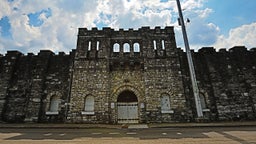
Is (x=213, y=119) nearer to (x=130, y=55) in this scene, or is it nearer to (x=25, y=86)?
→ (x=130, y=55)

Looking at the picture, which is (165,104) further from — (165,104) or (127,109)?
(127,109)

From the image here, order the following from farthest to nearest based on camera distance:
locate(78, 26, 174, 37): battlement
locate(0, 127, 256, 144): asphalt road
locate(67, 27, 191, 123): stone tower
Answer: locate(78, 26, 174, 37): battlement, locate(67, 27, 191, 123): stone tower, locate(0, 127, 256, 144): asphalt road

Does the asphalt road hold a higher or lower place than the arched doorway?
lower

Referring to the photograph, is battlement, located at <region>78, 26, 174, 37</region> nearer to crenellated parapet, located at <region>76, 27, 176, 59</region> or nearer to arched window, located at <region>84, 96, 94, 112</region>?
crenellated parapet, located at <region>76, 27, 176, 59</region>

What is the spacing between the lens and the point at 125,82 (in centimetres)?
1573

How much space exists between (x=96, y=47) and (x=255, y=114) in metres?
14.4

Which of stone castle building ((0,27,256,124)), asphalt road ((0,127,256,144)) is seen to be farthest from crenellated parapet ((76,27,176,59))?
asphalt road ((0,127,256,144))

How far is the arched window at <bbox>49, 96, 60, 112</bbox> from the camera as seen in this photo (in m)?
15.6

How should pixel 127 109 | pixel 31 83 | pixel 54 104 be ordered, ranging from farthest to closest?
1. pixel 31 83
2. pixel 54 104
3. pixel 127 109

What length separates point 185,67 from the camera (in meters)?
16.8

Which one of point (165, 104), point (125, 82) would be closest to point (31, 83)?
point (125, 82)

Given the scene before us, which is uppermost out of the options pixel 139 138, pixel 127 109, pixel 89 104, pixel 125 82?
pixel 125 82

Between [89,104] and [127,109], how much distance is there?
10.3 ft

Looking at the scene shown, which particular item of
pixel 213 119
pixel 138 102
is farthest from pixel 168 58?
pixel 213 119
